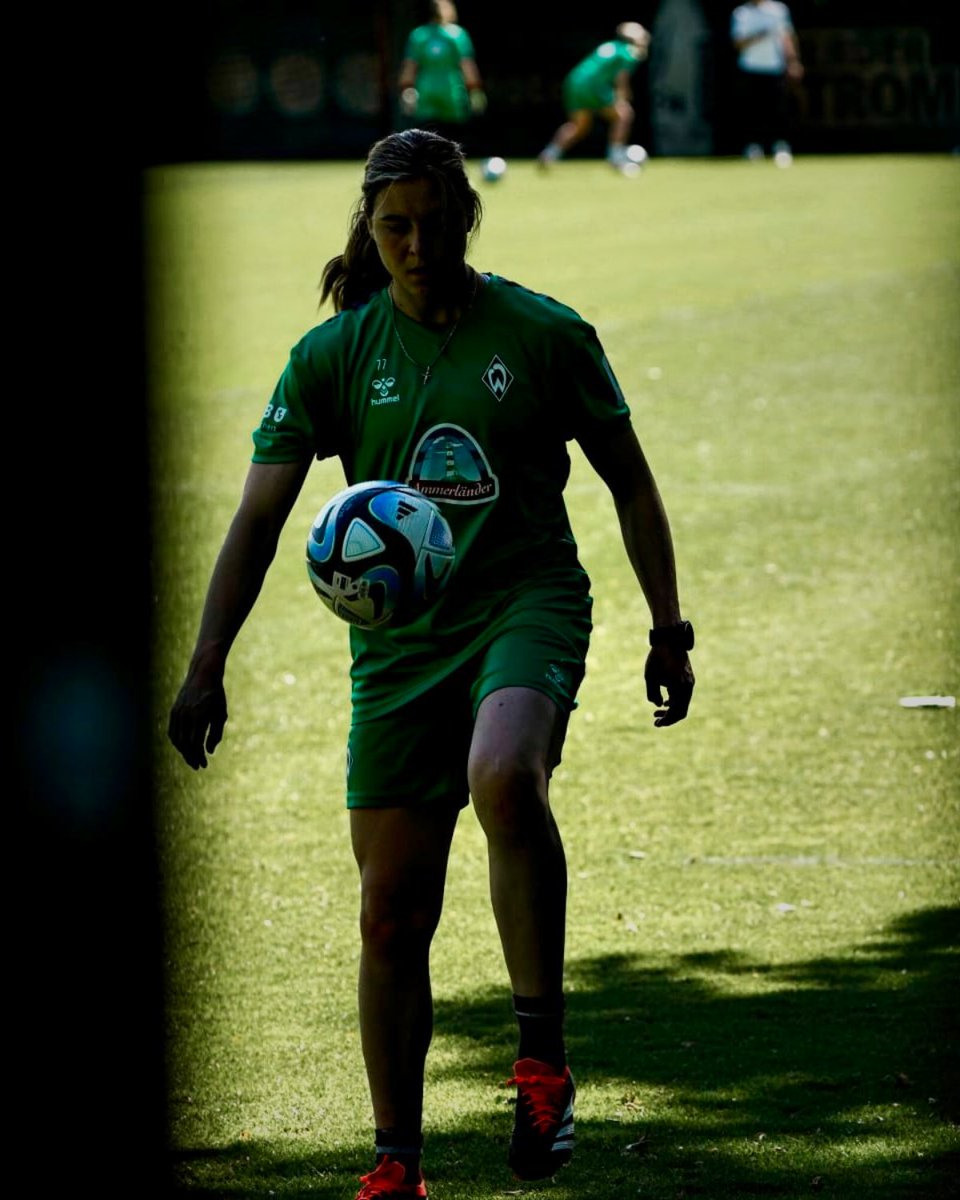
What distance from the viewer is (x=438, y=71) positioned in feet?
96.8

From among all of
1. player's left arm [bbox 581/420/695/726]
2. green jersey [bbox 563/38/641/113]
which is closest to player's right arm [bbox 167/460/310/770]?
player's left arm [bbox 581/420/695/726]

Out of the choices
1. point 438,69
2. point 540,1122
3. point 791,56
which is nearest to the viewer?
point 540,1122

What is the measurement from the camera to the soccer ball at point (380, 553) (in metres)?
4.80

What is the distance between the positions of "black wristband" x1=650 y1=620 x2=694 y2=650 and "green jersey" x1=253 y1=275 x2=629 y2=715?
0.23 m

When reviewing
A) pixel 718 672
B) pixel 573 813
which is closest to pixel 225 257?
pixel 718 672

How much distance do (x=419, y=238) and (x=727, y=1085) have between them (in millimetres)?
2372

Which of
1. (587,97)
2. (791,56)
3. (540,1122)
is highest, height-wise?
(791,56)

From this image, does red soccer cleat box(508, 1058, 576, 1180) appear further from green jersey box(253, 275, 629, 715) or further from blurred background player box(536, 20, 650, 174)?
blurred background player box(536, 20, 650, 174)

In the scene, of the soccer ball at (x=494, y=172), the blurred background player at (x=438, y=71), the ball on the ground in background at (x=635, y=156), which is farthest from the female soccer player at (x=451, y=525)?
the ball on the ground in background at (x=635, y=156)

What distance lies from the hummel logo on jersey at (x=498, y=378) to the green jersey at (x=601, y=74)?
2652 centimetres

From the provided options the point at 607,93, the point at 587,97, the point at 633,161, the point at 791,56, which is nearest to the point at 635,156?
the point at 633,161

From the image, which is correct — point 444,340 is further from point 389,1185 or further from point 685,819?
point 685,819

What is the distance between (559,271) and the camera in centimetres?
Answer: 2108

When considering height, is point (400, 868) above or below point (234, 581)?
below
